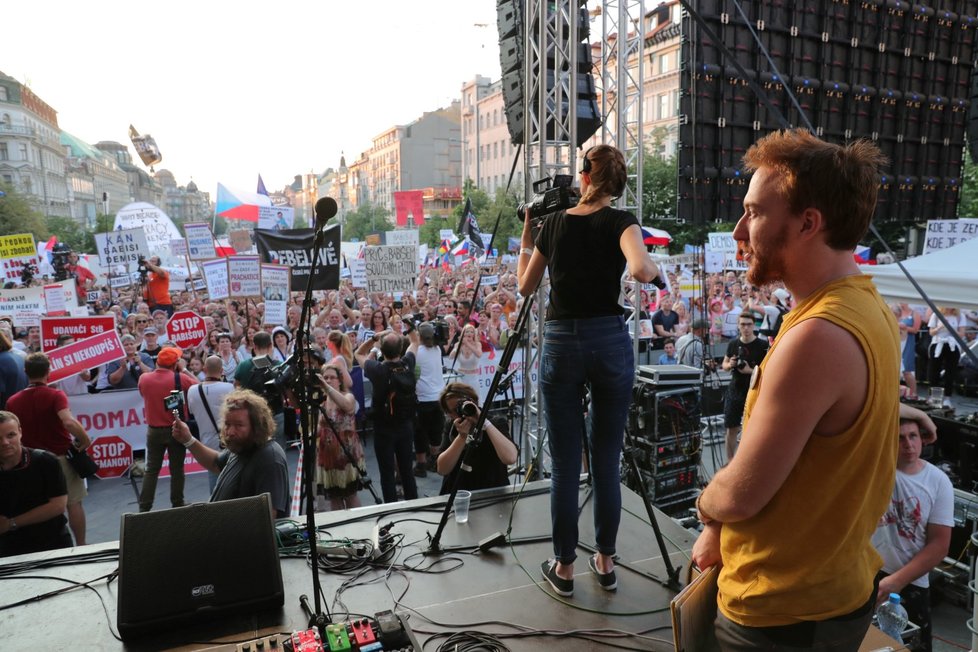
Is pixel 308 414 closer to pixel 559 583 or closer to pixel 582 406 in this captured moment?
pixel 582 406

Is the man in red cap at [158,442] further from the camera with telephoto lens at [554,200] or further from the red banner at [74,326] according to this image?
the camera with telephoto lens at [554,200]

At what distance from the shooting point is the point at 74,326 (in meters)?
6.73

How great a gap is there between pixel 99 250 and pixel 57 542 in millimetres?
7991

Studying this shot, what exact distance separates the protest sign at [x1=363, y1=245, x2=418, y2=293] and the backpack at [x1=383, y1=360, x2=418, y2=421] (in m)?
4.25

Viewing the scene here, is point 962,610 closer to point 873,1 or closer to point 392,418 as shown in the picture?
point 392,418

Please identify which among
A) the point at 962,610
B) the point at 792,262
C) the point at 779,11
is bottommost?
the point at 962,610

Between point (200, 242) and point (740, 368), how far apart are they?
957cm

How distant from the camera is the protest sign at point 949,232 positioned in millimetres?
9852

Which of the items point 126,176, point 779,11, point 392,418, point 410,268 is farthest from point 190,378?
point 126,176

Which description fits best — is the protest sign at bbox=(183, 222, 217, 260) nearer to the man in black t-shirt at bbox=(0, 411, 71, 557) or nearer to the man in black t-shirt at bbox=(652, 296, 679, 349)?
the man in black t-shirt at bbox=(0, 411, 71, 557)

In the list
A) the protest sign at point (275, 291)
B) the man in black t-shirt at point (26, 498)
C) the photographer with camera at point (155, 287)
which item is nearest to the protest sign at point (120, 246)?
the photographer with camera at point (155, 287)

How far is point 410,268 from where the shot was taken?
9984mm

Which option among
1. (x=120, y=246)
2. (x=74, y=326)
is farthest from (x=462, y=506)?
(x=120, y=246)

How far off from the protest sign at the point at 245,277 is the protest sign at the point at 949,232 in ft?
36.1
